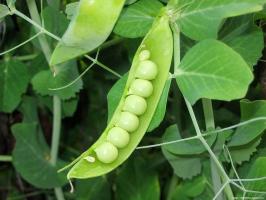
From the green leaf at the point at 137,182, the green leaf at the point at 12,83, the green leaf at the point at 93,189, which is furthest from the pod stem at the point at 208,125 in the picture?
the green leaf at the point at 12,83

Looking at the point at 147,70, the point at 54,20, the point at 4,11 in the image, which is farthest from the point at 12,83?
the point at 147,70

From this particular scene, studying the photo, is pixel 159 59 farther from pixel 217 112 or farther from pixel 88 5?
pixel 217 112

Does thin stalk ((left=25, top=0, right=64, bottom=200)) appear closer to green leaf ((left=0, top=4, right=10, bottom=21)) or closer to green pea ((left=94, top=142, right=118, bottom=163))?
green leaf ((left=0, top=4, right=10, bottom=21))

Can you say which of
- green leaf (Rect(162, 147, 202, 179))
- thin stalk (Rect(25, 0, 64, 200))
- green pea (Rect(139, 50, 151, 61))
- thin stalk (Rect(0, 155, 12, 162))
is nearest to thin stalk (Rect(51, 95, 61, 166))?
thin stalk (Rect(25, 0, 64, 200))

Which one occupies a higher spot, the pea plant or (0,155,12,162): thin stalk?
the pea plant

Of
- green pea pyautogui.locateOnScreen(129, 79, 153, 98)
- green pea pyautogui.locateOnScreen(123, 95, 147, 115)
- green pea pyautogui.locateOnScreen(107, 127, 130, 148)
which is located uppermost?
green pea pyautogui.locateOnScreen(129, 79, 153, 98)

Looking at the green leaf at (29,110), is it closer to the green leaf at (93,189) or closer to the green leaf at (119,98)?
the green leaf at (93,189)

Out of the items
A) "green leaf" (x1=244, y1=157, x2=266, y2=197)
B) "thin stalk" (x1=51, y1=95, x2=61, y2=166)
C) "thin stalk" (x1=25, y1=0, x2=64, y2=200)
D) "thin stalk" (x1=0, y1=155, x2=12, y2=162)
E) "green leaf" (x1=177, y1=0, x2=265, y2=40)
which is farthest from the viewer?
"thin stalk" (x1=0, y1=155, x2=12, y2=162)

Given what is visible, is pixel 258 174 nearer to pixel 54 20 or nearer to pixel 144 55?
pixel 144 55
